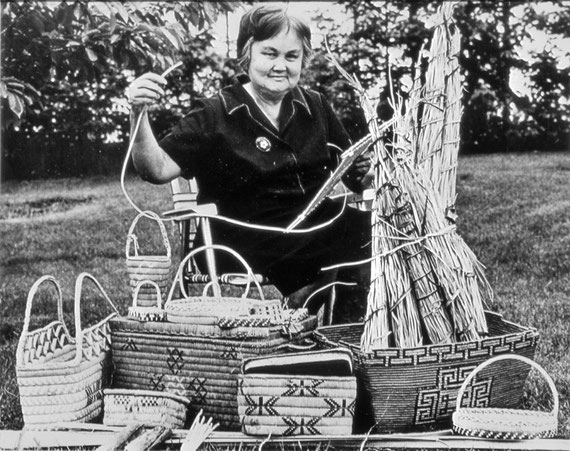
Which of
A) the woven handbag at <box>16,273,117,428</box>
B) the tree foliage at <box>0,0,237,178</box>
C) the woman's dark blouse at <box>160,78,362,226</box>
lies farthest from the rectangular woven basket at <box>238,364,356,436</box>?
the tree foliage at <box>0,0,237,178</box>

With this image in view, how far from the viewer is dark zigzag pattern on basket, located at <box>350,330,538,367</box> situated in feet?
7.37

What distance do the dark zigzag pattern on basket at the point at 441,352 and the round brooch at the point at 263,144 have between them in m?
0.94

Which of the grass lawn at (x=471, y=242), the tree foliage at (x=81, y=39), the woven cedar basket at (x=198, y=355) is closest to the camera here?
the woven cedar basket at (x=198, y=355)

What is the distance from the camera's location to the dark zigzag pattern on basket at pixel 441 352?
88.4 inches

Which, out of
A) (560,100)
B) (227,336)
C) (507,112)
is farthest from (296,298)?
(507,112)

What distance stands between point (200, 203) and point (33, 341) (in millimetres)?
874

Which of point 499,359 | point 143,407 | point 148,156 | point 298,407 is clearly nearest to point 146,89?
point 148,156

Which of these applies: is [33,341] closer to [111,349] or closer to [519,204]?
[111,349]

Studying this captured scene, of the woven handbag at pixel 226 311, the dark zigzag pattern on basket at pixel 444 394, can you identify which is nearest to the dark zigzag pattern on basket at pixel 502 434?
the dark zigzag pattern on basket at pixel 444 394

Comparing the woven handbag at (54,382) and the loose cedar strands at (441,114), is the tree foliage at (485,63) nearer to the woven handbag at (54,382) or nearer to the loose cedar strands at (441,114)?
the loose cedar strands at (441,114)

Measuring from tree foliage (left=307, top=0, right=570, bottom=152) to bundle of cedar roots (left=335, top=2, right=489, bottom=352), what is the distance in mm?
2218

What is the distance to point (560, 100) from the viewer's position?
4871mm

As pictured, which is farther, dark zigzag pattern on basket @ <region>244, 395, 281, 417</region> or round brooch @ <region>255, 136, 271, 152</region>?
round brooch @ <region>255, 136, 271, 152</region>

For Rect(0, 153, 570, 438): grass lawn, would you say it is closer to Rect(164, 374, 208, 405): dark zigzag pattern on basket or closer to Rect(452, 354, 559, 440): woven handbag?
Rect(452, 354, 559, 440): woven handbag
